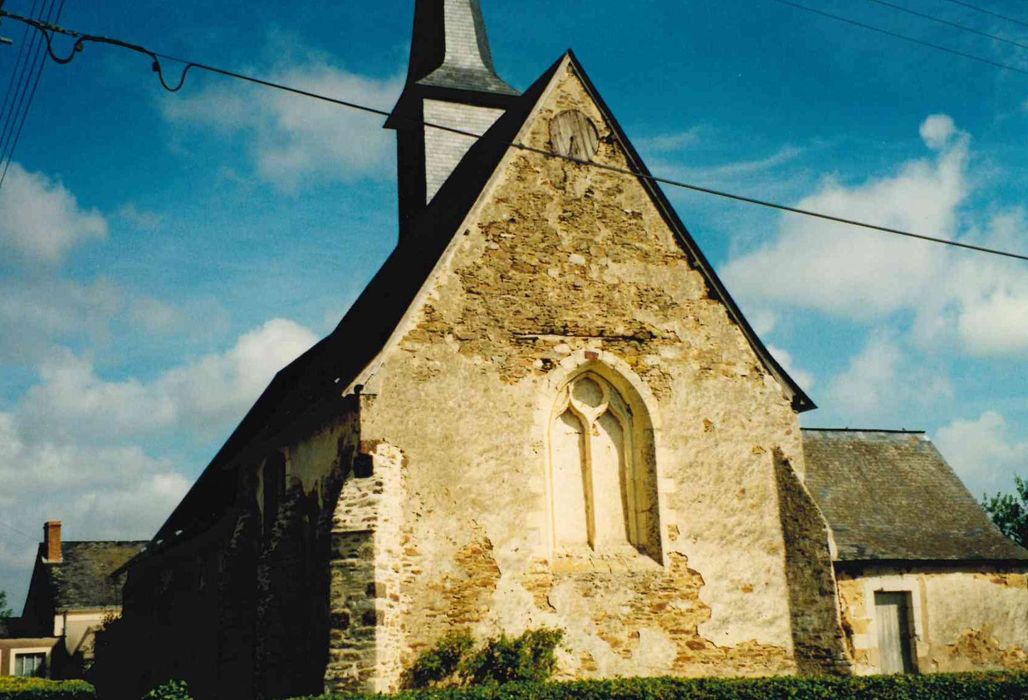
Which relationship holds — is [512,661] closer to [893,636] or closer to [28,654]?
[893,636]

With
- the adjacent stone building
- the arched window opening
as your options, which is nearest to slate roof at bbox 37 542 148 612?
the adjacent stone building

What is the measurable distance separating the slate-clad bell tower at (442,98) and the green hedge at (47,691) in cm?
1468

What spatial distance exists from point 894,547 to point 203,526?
1434 centimetres

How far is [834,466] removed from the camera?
21625mm

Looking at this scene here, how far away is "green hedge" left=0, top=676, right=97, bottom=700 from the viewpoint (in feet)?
80.9

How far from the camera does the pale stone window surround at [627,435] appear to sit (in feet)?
45.8

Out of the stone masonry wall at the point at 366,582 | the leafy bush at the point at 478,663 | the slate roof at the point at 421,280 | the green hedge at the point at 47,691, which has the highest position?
the slate roof at the point at 421,280

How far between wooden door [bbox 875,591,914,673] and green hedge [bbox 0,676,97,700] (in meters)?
19.0

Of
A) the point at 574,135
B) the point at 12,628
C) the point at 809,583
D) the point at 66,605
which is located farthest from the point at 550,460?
the point at 12,628

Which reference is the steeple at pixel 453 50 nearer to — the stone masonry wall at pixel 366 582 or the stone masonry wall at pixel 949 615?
the stone masonry wall at pixel 366 582

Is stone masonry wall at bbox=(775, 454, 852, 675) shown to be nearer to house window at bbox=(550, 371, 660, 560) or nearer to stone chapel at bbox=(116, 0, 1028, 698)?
stone chapel at bbox=(116, 0, 1028, 698)

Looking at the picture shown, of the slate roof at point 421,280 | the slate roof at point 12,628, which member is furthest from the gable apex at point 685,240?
the slate roof at point 12,628

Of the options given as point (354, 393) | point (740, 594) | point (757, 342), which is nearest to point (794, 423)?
point (757, 342)

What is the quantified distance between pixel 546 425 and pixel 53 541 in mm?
39760
